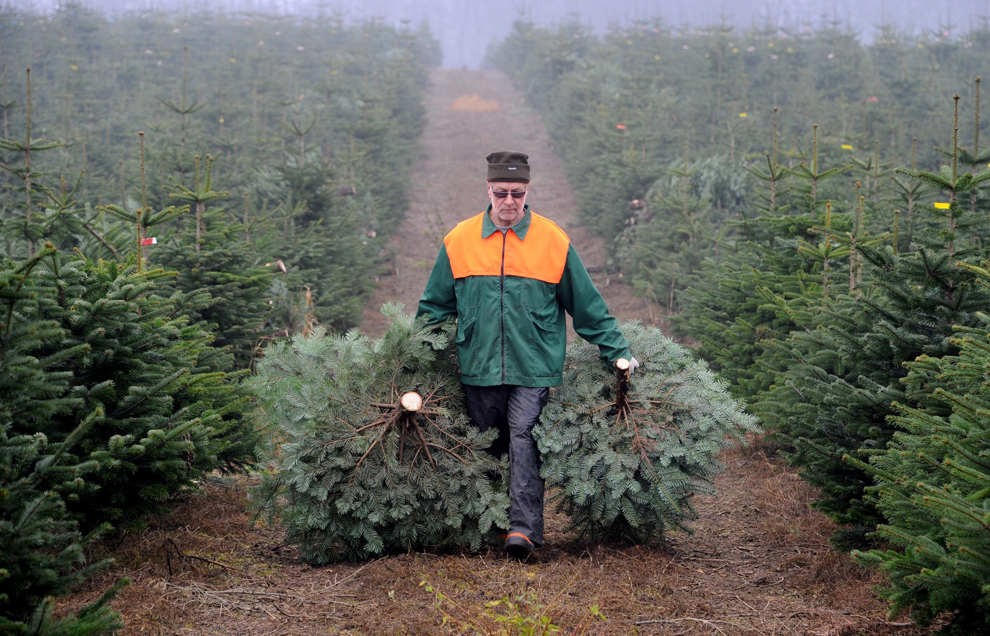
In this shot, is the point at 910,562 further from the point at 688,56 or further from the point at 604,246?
the point at 688,56

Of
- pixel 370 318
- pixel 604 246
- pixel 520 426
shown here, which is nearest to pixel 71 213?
pixel 520 426

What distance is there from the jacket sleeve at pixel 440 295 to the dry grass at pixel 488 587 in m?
1.31

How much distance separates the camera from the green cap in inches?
167

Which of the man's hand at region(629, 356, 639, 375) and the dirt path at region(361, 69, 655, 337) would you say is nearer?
the man's hand at region(629, 356, 639, 375)

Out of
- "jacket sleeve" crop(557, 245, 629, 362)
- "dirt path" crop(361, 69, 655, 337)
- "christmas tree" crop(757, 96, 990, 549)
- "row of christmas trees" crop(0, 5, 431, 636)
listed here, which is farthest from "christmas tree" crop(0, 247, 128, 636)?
"dirt path" crop(361, 69, 655, 337)

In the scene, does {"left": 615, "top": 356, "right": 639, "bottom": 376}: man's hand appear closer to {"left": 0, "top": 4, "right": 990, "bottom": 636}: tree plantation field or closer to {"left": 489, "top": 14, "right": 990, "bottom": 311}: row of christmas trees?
{"left": 0, "top": 4, "right": 990, "bottom": 636}: tree plantation field

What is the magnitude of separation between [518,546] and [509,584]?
0.37 m

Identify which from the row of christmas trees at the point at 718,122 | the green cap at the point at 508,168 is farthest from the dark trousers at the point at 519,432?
the row of christmas trees at the point at 718,122

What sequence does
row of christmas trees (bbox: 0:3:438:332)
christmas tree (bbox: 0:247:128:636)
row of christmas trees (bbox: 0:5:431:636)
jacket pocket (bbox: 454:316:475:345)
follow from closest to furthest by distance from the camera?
christmas tree (bbox: 0:247:128:636) → row of christmas trees (bbox: 0:5:431:636) → jacket pocket (bbox: 454:316:475:345) → row of christmas trees (bbox: 0:3:438:332)

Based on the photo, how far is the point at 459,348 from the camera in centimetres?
436

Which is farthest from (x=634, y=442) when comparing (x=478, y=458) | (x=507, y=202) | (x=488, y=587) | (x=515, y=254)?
(x=507, y=202)

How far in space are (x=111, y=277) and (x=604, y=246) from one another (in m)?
13.1

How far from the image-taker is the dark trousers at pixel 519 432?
4145 mm

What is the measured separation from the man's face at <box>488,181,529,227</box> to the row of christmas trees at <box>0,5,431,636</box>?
5.78 feet
